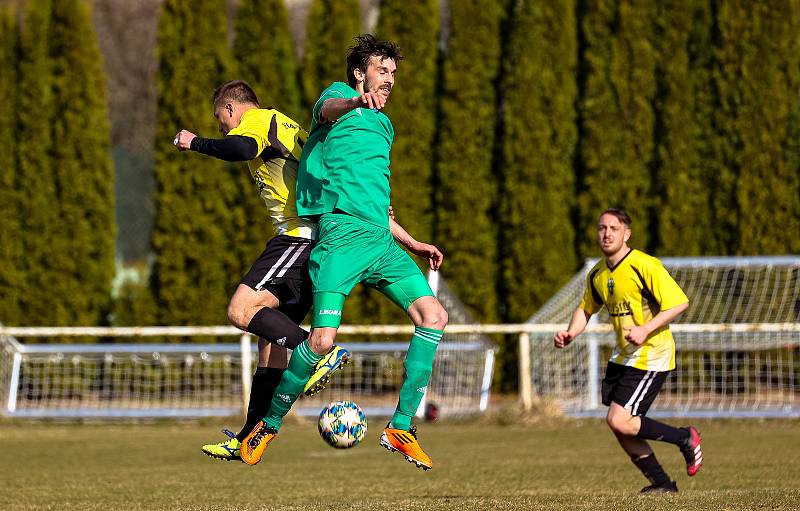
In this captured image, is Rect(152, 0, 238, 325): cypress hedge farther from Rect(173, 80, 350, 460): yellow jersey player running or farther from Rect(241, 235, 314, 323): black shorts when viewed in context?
→ Rect(241, 235, 314, 323): black shorts

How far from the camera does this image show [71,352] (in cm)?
1594

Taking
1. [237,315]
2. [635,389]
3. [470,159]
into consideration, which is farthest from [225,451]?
[470,159]

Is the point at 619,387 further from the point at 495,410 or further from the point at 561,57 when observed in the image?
the point at 561,57

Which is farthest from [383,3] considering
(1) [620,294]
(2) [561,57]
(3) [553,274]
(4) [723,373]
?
(1) [620,294]

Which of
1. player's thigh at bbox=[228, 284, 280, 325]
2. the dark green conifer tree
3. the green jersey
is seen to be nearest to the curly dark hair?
the green jersey

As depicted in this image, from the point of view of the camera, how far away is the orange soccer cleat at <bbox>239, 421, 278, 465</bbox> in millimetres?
6711

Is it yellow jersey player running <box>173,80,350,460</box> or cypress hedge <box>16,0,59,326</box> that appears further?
cypress hedge <box>16,0,59,326</box>

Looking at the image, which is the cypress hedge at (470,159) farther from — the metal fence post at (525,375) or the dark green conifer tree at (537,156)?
the metal fence post at (525,375)

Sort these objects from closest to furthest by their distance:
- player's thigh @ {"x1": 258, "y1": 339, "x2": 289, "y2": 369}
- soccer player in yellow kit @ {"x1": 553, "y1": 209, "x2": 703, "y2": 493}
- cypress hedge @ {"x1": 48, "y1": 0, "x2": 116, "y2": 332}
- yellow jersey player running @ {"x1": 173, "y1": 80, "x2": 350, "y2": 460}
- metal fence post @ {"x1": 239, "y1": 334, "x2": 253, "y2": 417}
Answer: yellow jersey player running @ {"x1": 173, "y1": 80, "x2": 350, "y2": 460} < player's thigh @ {"x1": 258, "y1": 339, "x2": 289, "y2": 369} < soccer player in yellow kit @ {"x1": 553, "y1": 209, "x2": 703, "y2": 493} < metal fence post @ {"x1": 239, "y1": 334, "x2": 253, "y2": 417} < cypress hedge @ {"x1": 48, "y1": 0, "x2": 116, "y2": 332}

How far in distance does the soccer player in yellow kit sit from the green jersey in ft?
6.97

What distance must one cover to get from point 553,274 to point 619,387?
8.42 m

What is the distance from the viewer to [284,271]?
6934 mm

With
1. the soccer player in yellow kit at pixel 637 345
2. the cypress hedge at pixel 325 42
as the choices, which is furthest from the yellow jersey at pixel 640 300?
the cypress hedge at pixel 325 42

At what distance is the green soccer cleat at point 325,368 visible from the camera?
6594 millimetres
